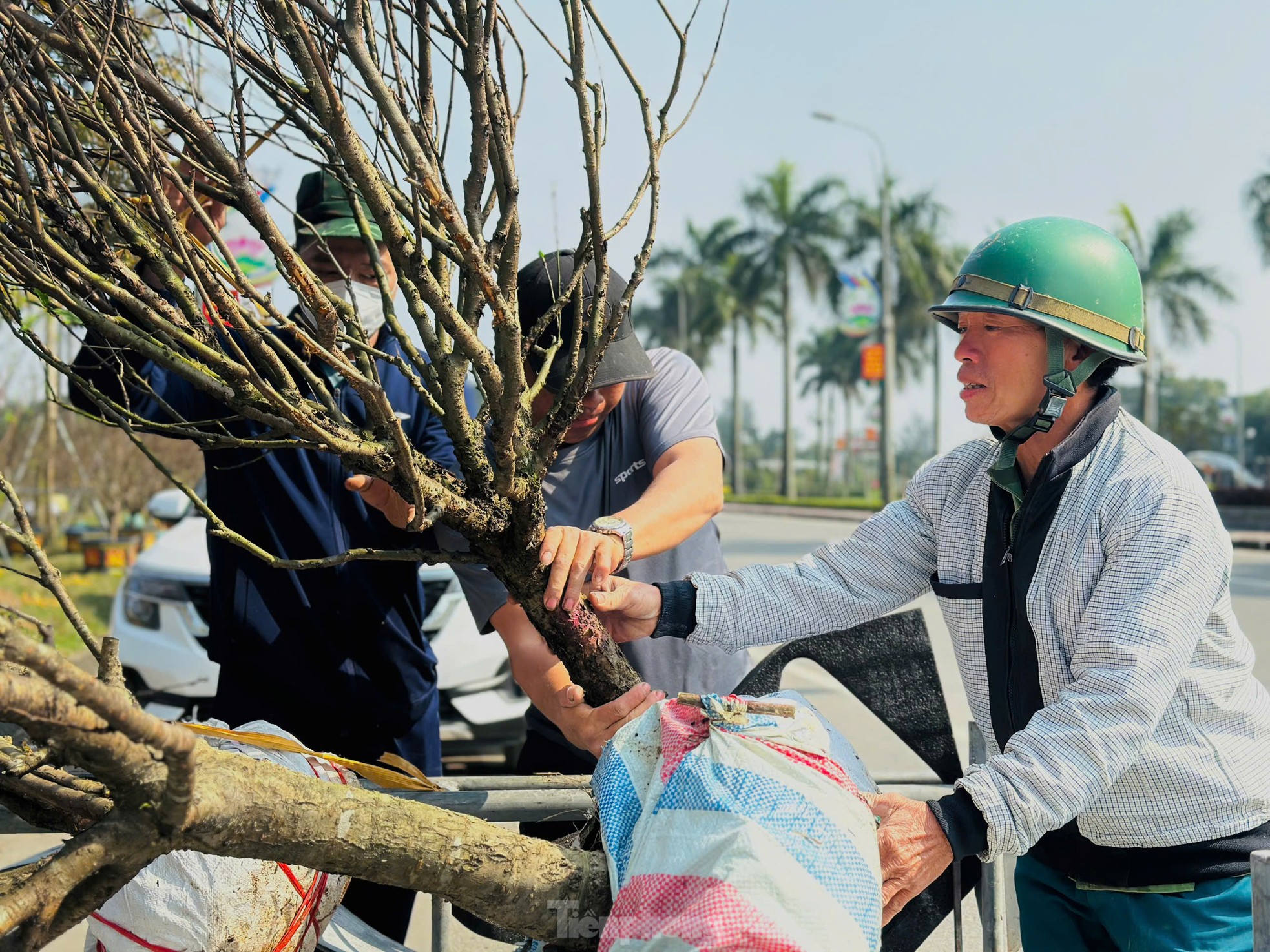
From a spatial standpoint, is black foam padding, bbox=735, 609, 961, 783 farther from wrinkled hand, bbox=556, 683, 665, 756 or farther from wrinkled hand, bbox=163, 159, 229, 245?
wrinkled hand, bbox=163, 159, 229, 245

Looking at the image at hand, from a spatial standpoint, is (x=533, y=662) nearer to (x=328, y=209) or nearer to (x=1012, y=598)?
(x=1012, y=598)

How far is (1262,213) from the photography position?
3072cm

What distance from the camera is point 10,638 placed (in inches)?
46.1

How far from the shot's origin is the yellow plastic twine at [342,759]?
2197 mm

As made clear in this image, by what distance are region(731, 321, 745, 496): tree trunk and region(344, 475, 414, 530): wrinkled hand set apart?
4893cm

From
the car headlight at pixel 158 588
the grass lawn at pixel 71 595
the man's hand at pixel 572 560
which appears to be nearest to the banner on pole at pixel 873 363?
the grass lawn at pixel 71 595

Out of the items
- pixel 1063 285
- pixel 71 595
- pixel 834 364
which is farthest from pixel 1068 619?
pixel 834 364

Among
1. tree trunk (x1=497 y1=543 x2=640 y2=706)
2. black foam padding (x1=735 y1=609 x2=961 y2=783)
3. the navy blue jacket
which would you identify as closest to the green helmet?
black foam padding (x1=735 y1=609 x2=961 y2=783)

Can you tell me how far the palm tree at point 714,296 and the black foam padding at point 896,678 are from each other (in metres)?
46.3

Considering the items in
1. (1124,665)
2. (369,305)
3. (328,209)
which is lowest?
(1124,665)

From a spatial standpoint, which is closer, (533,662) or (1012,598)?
(1012,598)

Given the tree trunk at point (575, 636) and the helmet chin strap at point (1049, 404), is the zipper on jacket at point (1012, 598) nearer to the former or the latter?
the helmet chin strap at point (1049, 404)

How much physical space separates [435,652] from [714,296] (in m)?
47.0

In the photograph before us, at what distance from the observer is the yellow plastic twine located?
220 centimetres
